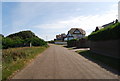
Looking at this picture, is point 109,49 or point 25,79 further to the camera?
point 109,49

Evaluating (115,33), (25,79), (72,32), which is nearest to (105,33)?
(115,33)

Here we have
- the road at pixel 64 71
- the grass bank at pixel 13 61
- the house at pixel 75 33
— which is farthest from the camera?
the house at pixel 75 33

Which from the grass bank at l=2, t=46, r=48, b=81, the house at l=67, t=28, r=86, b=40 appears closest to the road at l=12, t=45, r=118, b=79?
the grass bank at l=2, t=46, r=48, b=81

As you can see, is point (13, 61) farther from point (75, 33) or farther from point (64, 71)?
point (75, 33)

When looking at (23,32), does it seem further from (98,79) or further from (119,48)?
(98,79)

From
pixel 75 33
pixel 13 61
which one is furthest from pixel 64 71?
pixel 75 33

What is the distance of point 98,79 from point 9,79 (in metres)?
4.25

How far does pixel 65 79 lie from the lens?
738 centimetres

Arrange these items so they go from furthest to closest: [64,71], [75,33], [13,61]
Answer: [75,33]
[13,61]
[64,71]

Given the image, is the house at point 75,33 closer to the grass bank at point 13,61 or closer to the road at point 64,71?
the grass bank at point 13,61

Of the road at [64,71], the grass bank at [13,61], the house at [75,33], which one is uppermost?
the house at [75,33]

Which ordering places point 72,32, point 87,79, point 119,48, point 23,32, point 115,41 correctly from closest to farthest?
1. point 87,79
2. point 119,48
3. point 115,41
4. point 23,32
5. point 72,32

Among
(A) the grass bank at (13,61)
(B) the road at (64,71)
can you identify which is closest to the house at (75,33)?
(A) the grass bank at (13,61)

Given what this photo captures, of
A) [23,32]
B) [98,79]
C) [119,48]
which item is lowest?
[98,79]
